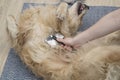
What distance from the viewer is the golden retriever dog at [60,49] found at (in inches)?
56.7

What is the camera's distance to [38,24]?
1.92 meters

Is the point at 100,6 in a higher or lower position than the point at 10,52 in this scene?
higher

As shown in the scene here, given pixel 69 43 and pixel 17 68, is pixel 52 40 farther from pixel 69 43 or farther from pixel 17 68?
pixel 17 68

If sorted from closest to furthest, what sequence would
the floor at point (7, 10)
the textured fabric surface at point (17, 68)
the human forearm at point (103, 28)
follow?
the human forearm at point (103, 28)
the textured fabric surface at point (17, 68)
the floor at point (7, 10)

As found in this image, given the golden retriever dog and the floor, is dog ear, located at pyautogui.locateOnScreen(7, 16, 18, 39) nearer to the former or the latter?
the golden retriever dog

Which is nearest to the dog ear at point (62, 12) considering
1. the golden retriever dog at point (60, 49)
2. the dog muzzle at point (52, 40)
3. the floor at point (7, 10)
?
the golden retriever dog at point (60, 49)

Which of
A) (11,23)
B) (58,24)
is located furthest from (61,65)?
Result: (11,23)

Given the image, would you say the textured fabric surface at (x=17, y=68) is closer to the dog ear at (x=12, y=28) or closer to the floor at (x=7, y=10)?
the floor at (x=7, y=10)

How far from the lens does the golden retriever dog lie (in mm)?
1440

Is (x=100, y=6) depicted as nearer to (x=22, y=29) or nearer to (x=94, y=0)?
(x=94, y=0)

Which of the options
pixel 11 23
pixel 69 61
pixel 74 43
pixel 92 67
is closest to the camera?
pixel 92 67

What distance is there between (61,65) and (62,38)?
0.97ft

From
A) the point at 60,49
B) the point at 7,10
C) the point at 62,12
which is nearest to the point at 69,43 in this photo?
the point at 60,49

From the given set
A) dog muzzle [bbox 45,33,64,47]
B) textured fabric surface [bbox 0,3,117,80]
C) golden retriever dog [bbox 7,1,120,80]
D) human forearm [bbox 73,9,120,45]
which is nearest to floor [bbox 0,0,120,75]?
textured fabric surface [bbox 0,3,117,80]
